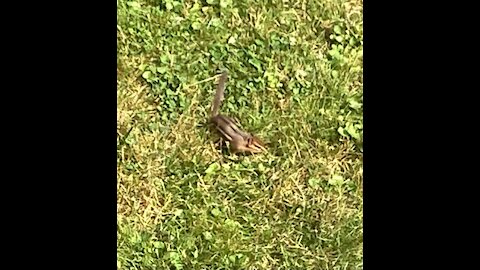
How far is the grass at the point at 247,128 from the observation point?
9.47 feet

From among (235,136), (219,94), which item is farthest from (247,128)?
(219,94)

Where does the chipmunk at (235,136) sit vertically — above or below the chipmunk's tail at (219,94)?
below

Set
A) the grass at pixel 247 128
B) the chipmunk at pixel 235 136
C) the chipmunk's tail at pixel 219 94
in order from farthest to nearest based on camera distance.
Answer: the chipmunk's tail at pixel 219 94 → the chipmunk at pixel 235 136 → the grass at pixel 247 128

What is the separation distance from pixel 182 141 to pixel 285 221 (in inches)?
19.9

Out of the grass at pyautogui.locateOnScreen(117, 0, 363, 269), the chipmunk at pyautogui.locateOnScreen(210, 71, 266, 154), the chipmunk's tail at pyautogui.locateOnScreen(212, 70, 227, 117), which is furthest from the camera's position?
the chipmunk's tail at pyautogui.locateOnScreen(212, 70, 227, 117)

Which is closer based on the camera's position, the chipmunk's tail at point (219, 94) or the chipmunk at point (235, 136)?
the chipmunk at point (235, 136)

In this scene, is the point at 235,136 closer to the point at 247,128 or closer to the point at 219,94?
the point at 247,128

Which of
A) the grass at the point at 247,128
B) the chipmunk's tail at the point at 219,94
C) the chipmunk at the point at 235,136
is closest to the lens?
the grass at the point at 247,128

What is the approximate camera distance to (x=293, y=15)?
3.40m

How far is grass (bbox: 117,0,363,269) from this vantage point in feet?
9.47

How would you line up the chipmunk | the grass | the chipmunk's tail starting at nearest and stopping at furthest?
the grass < the chipmunk < the chipmunk's tail

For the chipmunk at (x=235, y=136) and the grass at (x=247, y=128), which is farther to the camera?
the chipmunk at (x=235, y=136)
